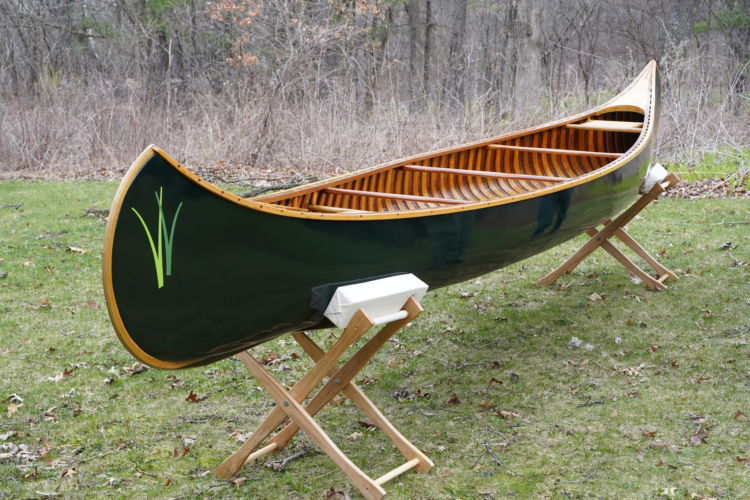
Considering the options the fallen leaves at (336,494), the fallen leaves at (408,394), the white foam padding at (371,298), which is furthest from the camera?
the fallen leaves at (408,394)

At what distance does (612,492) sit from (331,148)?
8.17m

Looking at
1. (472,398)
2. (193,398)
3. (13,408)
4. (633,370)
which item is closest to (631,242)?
(633,370)

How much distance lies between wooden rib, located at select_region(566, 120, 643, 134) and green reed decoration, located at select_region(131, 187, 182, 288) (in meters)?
4.10

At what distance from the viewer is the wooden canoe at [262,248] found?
2.52 metres

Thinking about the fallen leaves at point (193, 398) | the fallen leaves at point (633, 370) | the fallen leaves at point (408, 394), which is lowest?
the fallen leaves at point (193, 398)

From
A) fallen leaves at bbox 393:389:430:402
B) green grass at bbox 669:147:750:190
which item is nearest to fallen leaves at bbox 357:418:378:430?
fallen leaves at bbox 393:389:430:402

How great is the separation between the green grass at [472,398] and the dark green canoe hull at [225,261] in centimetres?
82

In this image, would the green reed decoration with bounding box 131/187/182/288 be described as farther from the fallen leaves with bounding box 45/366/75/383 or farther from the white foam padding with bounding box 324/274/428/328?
the fallen leaves with bounding box 45/366/75/383

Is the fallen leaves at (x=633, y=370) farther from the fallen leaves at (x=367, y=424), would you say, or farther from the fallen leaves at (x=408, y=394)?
the fallen leaves at (x=367, y=424)

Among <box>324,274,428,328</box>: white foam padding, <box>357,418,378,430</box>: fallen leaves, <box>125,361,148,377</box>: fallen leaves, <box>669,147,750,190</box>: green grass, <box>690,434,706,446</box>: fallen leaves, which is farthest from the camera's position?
<box>669,147,750,190</box>: green grass

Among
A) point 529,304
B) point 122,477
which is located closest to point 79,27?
point 529,304

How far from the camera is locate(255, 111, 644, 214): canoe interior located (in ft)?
14.1

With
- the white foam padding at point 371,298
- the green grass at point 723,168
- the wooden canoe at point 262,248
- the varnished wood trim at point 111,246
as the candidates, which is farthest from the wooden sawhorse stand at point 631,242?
the varnished wood trim at point 111,246

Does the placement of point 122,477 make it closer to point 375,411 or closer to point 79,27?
point 375,411
